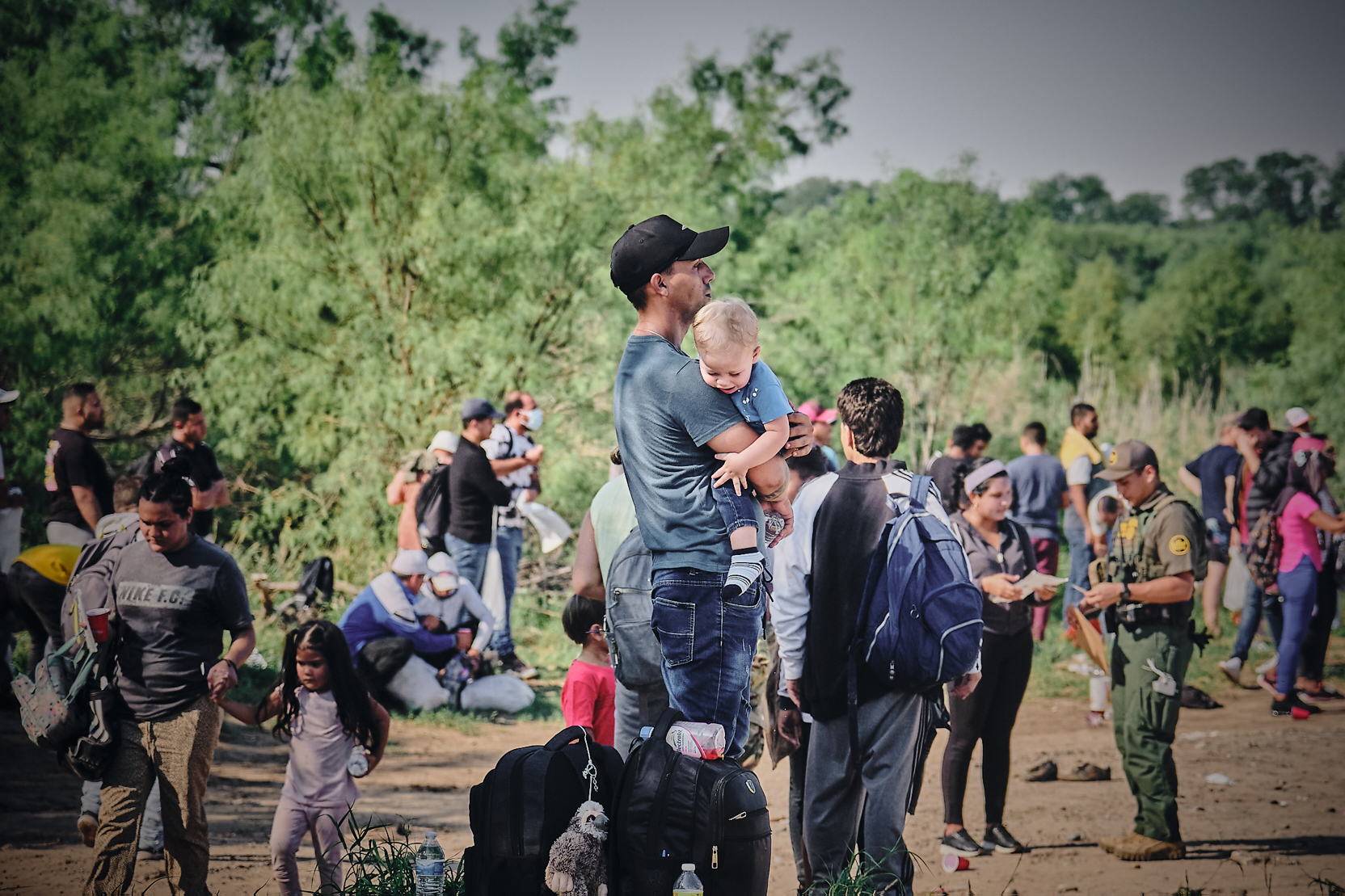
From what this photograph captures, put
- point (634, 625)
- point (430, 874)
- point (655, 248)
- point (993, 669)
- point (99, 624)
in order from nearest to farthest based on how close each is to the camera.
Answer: point (655, 248) < point (430, 874) < point (634, 625) < point (99, 624) < point (993, 669)

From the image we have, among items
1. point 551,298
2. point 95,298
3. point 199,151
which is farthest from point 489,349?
point 199,151

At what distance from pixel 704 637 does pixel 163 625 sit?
8.03 feet

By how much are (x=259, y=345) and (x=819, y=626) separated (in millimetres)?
9731

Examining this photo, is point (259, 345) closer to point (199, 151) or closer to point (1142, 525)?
point (199, 151)

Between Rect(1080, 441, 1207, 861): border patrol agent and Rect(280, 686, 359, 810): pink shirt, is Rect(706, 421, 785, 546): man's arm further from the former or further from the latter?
Rect(1080, 441, 1207, 861): border patrol agent

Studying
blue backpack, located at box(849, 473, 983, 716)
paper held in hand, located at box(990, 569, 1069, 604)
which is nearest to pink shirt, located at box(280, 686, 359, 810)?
blue backpack, located at box(849, 473, 983, 716)

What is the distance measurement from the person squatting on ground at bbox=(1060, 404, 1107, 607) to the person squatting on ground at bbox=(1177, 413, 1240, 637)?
3.27 ft

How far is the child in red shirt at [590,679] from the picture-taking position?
4453mm

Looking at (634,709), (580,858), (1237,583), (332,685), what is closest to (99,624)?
(332,685)

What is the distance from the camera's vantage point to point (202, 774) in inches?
166

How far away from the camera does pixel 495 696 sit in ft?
26.9

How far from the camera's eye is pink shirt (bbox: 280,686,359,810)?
172 inches

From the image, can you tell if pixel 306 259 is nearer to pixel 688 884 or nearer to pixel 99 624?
pixel 99 624

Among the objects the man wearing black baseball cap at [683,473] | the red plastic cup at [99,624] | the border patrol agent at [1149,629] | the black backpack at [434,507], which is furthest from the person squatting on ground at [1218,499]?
the red plastic cup at [99,624]
